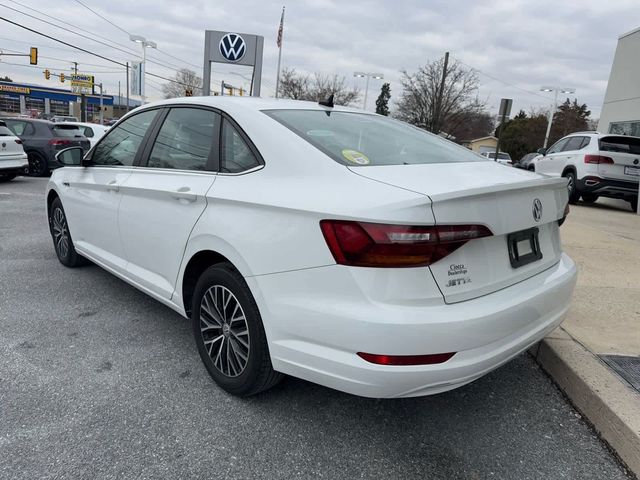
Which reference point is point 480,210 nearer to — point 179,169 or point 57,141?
point 179,169

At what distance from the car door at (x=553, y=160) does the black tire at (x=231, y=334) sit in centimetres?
1180

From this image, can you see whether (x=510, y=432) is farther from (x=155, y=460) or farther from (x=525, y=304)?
(x=155, y=460)

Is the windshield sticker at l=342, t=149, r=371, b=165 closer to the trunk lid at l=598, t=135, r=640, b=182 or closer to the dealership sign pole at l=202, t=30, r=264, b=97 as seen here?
the trunk lid at l=598, t=135, r=640, b=182

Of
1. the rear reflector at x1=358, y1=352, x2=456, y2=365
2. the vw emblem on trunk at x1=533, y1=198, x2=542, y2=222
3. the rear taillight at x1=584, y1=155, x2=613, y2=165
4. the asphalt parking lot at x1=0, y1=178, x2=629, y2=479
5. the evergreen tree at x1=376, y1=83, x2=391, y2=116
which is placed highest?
the evergreen tree at x1=376, y1=83, x2=391, y2=116

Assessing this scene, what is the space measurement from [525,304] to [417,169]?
2.66 ft

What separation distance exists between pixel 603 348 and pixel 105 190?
3705 millimetres

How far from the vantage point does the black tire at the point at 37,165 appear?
42.2 ft

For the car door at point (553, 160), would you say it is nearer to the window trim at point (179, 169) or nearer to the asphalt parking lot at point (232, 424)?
the asphalt parking lot at point (232, 424)

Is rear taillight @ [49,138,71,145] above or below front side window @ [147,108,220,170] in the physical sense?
below

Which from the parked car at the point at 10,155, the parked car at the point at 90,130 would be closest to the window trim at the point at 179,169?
the parked car at the point at 10,155

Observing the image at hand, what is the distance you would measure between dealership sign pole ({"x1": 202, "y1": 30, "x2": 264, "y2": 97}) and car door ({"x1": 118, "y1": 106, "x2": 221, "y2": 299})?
11071 millimetres

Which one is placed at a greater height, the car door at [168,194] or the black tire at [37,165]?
the car door at [168,194]

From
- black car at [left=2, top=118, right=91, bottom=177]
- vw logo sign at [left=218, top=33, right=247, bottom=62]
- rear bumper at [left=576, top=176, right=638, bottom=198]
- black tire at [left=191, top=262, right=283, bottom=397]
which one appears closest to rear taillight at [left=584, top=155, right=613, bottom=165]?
rear bumper at [left=576, top=176, right=638, bottom=198]

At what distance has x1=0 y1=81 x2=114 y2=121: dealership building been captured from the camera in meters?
82.6
